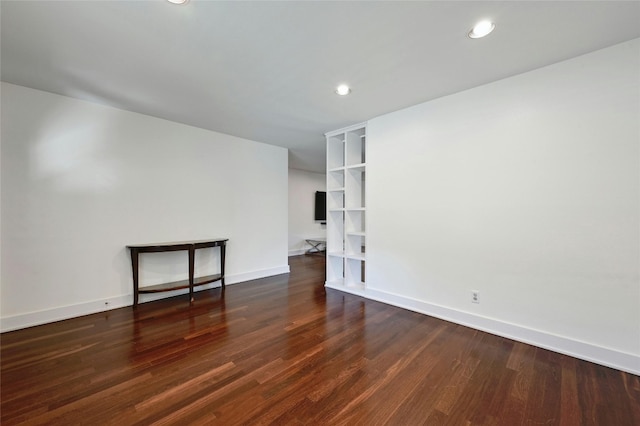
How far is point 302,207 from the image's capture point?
23.9 ft

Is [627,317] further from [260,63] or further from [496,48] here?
[260,63]

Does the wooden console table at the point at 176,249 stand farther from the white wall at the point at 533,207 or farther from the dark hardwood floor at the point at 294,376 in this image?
the white wall at the point at 533,207

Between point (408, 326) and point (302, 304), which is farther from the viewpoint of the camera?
point (302, 304)

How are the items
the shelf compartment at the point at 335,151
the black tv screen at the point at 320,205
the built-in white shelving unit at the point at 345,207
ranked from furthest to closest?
the black tv screen at the point at 320,205
the shelf compartment at the point at 335,151
the built-in white shelving unit at the point at 345,207

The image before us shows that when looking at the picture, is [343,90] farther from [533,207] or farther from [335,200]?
[533,207]

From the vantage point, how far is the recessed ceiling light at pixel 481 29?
1750mm

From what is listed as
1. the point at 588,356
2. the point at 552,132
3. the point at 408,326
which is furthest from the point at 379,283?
the point at 552,132

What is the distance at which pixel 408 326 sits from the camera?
266 cm

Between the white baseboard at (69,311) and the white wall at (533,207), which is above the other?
the white wall at (533,207)

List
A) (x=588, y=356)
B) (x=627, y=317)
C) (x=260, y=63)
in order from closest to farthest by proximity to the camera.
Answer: (x=627, y=317) → (x=588, y=356) → (x=260, y=63)

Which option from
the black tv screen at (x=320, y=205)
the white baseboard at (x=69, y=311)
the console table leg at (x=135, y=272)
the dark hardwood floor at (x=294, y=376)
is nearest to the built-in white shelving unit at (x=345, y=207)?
the dark hardwood floor at (x=294, y=376)

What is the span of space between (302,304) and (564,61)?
362cm

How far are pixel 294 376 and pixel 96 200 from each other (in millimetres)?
3108

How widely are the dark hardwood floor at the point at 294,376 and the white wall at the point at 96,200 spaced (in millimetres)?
455
